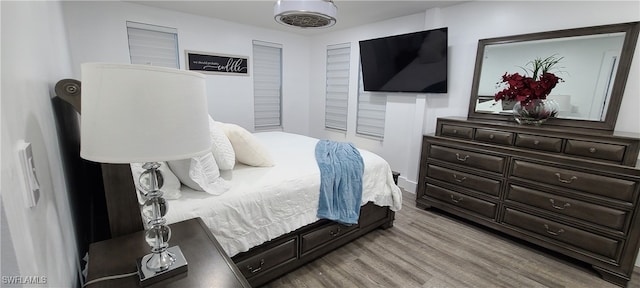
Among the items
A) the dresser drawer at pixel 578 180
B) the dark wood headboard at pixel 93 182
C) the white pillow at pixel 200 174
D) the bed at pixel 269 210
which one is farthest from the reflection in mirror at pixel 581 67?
the dark wood headboard at pixel 93 182

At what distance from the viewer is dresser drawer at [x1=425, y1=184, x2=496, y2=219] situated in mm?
2615

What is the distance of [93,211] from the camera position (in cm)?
163

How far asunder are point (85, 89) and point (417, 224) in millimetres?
2842

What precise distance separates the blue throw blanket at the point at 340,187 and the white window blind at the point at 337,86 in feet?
7.87

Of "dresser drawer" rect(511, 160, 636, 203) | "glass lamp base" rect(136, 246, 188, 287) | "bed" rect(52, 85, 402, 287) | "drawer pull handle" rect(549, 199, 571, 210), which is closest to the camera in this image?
"glass lamp base" rect(136, 246, 188, 287)

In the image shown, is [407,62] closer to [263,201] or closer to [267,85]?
[267,85]

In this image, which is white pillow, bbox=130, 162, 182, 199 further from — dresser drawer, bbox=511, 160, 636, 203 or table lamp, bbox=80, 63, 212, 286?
dresser drawer, bbox=511, 160, 636, 203

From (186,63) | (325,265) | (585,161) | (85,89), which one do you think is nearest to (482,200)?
(585,161)

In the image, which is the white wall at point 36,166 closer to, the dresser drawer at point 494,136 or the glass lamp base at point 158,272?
the glass lamp base at point 158,272

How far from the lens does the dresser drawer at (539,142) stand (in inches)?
87.0

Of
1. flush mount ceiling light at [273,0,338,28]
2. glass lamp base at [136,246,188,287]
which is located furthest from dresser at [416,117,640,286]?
glass lamp base at [136,246,188,287]

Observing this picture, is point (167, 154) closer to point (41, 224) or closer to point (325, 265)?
point (41, 224)

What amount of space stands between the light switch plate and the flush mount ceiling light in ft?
5.74

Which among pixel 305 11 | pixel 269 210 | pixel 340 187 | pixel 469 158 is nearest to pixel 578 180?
pixel 469 158
